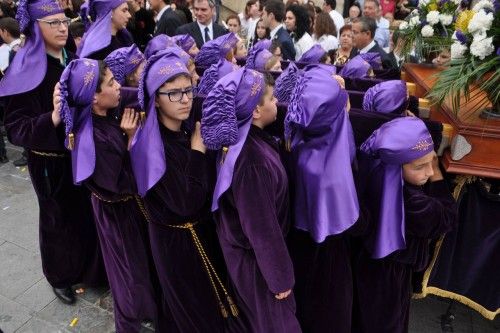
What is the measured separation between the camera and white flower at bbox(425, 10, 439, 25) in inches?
134

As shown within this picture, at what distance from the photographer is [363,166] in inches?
95.0

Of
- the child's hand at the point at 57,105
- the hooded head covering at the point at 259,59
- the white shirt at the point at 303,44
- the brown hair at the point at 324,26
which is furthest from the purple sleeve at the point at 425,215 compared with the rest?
the brown hair at the point at 324,26

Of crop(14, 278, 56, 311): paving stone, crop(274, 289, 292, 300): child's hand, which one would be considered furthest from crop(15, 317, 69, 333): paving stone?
crop(274, 289, 292, 300): child's hand

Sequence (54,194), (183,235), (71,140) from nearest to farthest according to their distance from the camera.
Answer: (71,140) < (183,235) < (54,194)

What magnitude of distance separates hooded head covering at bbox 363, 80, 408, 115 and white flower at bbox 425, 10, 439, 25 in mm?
1066

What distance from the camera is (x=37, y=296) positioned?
338cm

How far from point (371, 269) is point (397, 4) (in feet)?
28.1

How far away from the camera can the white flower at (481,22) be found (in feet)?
7.72

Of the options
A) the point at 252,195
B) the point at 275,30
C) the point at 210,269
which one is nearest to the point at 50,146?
the point at 210,269

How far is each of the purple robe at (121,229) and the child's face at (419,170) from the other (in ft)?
5.08

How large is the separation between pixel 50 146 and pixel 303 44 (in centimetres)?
399

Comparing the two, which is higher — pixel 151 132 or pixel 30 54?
pixel 30 54

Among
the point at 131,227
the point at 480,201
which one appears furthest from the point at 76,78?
the point at 480,201

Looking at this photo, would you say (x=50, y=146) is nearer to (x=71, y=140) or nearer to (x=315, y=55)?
(x=71, y=140)
